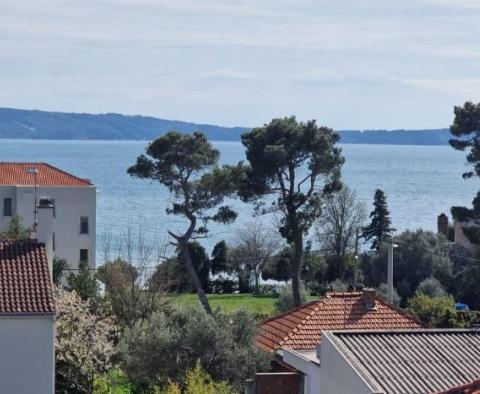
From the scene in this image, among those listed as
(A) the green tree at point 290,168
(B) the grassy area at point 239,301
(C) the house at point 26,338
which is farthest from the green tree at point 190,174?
(C) the house at point 26,338

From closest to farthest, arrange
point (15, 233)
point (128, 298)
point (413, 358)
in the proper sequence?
point (413, 358) → point (128, 298) → point (15, 233)

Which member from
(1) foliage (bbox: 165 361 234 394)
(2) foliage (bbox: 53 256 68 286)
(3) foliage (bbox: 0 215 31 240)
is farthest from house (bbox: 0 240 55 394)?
(2) foliage (bbox: 53 256 68 286)

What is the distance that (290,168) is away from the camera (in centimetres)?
4547

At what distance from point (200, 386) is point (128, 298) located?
52.2ft

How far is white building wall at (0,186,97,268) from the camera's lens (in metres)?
59.9

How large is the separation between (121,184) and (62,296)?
14777 cm

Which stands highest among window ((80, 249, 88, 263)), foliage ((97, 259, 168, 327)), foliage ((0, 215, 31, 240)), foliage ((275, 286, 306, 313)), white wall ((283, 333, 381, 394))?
foliage ((0, 215, 31, 240))

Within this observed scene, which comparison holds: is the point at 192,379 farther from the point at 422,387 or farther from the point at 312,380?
the point at 422,387

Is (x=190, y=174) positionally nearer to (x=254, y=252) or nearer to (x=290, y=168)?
(x=290, y=168)

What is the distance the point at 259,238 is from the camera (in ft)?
223

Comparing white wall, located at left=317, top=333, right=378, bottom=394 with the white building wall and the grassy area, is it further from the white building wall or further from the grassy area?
the white building wall

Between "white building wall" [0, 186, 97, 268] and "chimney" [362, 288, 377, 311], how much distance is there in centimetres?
3183

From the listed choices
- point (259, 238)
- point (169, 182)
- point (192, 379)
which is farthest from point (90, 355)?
point (259, 238)

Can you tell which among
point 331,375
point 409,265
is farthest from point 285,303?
point 331,375
